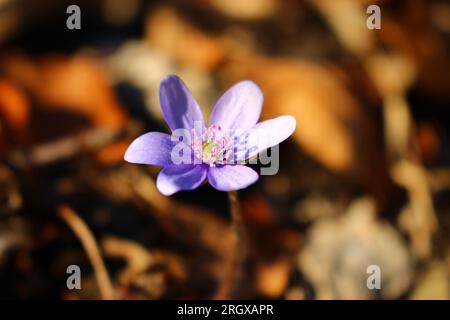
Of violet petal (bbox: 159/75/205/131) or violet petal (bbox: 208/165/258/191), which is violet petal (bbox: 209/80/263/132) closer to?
violet petal (bbox: 159/75/205/131)

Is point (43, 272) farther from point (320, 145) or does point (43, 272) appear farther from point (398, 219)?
point (398, 219)

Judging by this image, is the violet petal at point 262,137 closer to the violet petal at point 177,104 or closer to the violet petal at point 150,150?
the violet petal at point 177,104

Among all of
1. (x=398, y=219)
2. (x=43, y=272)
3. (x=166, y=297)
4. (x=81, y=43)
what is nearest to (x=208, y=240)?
(x=166, y=297)

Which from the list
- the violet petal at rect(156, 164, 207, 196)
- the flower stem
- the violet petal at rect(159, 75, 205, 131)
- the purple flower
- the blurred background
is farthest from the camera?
the blurred background

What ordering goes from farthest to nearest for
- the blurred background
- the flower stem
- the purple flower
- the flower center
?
1. the blurred background
2. the flower stem
3. the flower center
4. the purple flower

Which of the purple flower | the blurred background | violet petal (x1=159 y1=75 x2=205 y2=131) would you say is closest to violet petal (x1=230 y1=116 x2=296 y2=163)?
the purple flower
